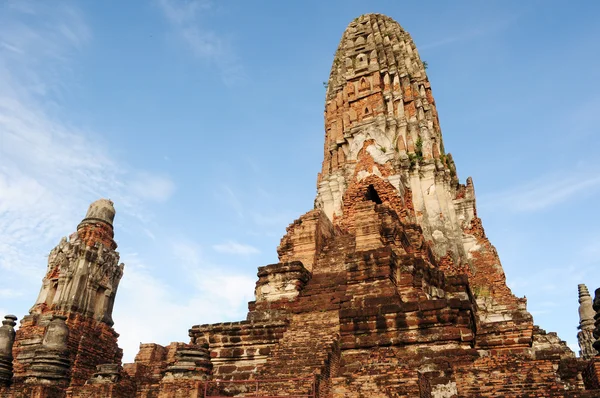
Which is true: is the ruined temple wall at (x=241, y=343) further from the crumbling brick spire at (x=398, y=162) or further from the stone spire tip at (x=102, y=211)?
the stone spire tip at (x=102, y=211)

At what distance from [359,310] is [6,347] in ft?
28.1

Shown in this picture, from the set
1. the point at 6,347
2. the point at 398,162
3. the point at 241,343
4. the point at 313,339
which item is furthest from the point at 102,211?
the point at 398,162

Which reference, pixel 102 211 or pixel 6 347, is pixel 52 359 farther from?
pixel 102 211

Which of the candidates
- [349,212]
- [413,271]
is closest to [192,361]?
[413,271]

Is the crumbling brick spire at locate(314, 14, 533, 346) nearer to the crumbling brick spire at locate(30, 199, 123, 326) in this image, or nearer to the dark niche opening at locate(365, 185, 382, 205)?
the dark niche opening at locate(365, 185, 382, 205)

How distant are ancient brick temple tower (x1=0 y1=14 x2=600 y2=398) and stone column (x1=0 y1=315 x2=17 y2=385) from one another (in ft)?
0.09

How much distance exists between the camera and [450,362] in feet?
30.9

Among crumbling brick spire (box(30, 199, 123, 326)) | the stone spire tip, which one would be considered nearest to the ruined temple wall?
crumbling brick spire (box(30, 199, 123, 326))

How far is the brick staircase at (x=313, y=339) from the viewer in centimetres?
946

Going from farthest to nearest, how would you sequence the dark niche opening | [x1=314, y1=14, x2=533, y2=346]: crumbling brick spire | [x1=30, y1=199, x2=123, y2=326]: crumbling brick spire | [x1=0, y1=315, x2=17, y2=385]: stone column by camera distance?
the dark niche opening → [x1=314, y1=14, x2=533, y2=346]: crumbling brick spire → [x1=30, y1=199, x2=123, y2=326]: crumbling brick spire → [x1=0, y1=315, x2=17, y2=385]: stone column

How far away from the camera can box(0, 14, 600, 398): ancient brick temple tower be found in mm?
9133

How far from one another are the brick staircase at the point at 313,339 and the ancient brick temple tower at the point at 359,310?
0.04 metres

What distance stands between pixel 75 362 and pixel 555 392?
12.0m

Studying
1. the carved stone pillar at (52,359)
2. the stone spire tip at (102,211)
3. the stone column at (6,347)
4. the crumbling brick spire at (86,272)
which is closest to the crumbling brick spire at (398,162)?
the crumbling brick spire at (86,272)
